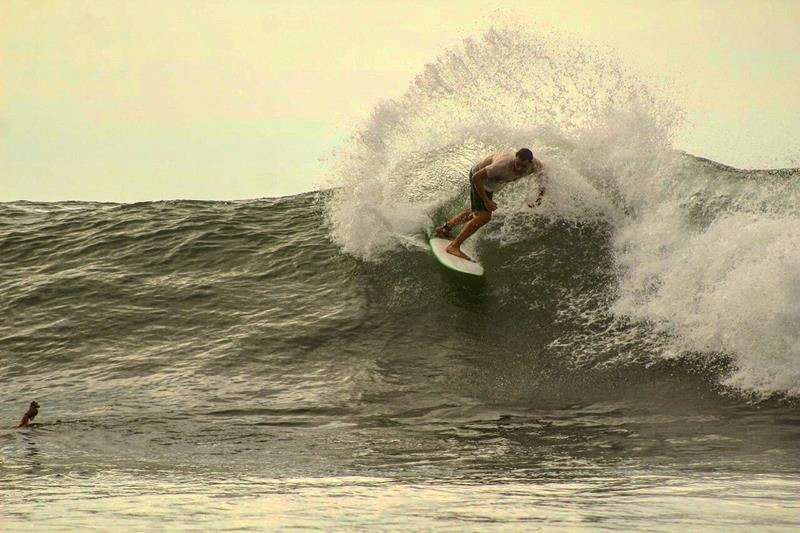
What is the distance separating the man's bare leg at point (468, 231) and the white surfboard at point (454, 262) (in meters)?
0.06

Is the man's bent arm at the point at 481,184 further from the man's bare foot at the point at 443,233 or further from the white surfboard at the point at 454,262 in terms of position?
the man's bare foot at the point at 443,233

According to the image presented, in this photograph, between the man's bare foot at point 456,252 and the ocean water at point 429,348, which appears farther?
the man's bare foot at point 456,252

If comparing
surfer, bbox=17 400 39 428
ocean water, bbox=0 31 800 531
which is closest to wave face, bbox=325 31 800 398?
ocean water, bbox=0 31 800 531

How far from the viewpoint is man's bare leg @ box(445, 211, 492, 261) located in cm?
1134

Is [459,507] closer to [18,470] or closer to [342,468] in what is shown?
[342,468]

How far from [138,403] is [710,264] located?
5.92m

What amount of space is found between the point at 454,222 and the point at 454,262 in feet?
2.22

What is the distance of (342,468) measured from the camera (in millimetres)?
6203

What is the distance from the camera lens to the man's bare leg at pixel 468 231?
1134 centimetres

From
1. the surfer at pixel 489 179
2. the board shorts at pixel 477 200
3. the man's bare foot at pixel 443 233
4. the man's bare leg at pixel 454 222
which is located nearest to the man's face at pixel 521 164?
the surfer at pixel 489 179

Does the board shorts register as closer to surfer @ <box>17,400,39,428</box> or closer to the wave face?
the wave face

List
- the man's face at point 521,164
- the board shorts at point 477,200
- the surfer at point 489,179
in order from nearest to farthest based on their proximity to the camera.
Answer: the man's face at point 521,164 → the surfer at point 489,179 → the board shorts at point 477,200

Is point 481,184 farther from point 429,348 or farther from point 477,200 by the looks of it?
point 429,348

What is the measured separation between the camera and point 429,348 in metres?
10.0
